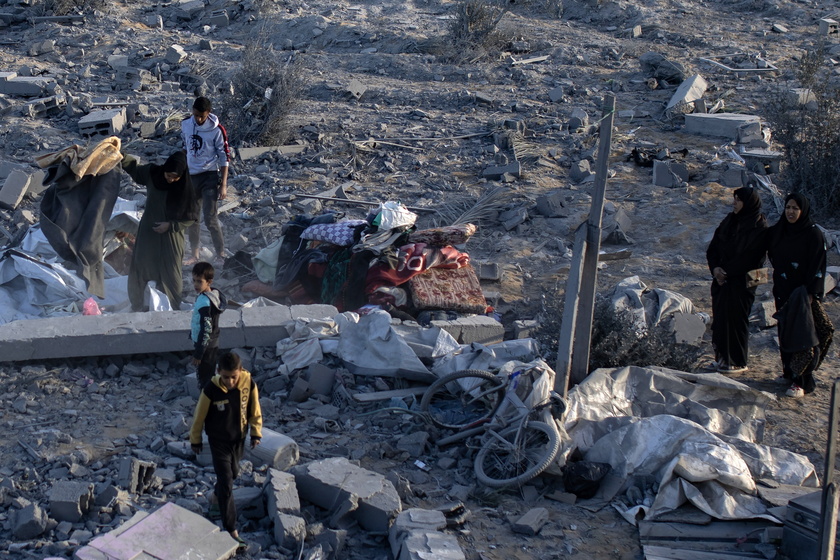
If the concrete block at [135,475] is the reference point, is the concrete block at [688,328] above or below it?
below

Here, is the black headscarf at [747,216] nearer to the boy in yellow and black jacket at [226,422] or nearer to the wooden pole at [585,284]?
the wooden pole at [585,284]

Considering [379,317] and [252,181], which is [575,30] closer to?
[252,181]

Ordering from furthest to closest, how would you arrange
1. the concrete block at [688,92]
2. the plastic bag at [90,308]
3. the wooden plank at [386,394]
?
the concrete block at [688,92] < the plastic bag at [90,308] < the wooden plank at [386,394]

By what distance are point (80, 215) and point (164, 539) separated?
12.4 ft

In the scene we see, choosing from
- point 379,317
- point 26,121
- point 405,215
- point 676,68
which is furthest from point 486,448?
point 676,68

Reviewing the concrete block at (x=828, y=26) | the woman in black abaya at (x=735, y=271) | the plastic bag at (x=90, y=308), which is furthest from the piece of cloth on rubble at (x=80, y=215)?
the concrete block at (x=828, y=26)

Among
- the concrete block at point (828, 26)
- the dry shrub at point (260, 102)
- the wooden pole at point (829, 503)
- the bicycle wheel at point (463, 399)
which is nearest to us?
the wooden pole at point (829, 503)

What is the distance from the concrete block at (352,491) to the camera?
4.21m

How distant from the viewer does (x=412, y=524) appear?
4094mm

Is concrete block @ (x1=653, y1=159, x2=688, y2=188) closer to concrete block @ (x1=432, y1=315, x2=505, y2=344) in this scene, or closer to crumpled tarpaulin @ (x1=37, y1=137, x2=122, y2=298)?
concrete block @ (x1=432, y1=315, x2=505, y2=344)

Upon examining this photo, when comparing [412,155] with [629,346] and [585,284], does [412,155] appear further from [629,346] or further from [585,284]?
[585,284]

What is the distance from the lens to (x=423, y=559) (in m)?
3.79

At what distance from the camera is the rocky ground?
461cm

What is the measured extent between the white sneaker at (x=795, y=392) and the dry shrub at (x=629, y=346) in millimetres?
647
